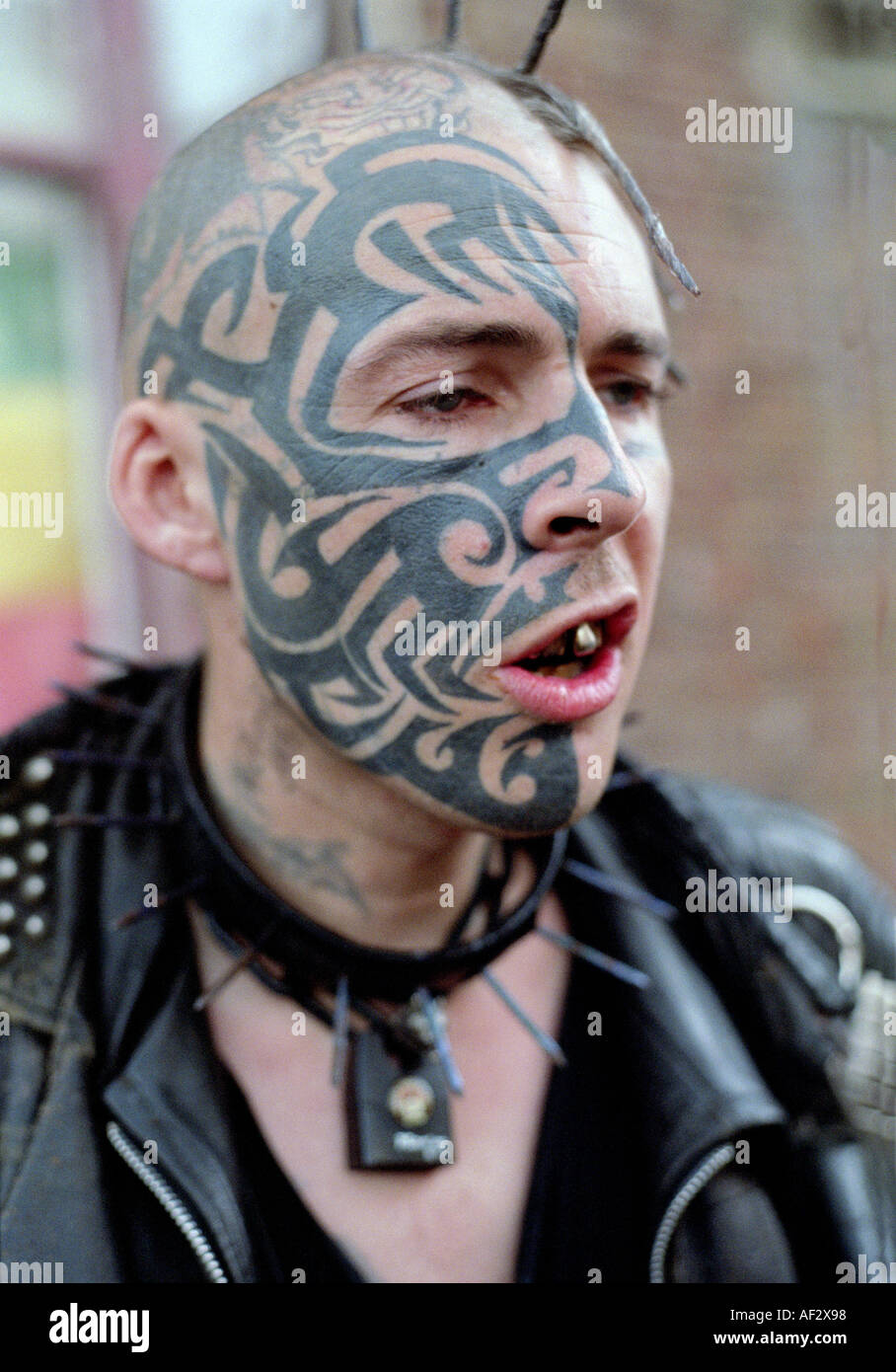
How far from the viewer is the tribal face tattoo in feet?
5.76

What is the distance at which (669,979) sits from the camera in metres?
2.24

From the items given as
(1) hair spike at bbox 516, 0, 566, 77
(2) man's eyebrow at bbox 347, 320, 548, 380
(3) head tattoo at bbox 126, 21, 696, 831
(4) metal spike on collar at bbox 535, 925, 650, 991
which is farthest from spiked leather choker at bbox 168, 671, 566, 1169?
(1) hair spike at bbox 516, 0, 566, 77

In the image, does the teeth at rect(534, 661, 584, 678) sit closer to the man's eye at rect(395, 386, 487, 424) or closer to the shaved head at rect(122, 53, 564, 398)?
the man's eye at rect(395, 386, 487, 424)

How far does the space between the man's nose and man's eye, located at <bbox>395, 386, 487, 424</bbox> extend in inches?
5.6

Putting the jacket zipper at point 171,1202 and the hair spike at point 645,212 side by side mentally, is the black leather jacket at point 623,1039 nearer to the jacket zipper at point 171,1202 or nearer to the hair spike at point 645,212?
the jacket zipper at point 171,1202

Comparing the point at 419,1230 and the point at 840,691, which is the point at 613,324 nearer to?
the point at 419,1230

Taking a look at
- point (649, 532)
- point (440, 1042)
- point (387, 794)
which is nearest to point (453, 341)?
point (649, 532)

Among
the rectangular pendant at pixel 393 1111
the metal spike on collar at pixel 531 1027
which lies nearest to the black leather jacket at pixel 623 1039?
the metal spike on collar at pixel 531 1027

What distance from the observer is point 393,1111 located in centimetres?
197

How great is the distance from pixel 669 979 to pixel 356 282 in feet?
4.36

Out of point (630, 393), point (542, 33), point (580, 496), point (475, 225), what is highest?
point (542, 33)

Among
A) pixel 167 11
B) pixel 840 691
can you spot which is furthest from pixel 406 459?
pixel 840 691

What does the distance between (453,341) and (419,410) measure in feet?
0.36

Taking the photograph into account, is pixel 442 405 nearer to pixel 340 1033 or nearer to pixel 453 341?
pixel 453 341
